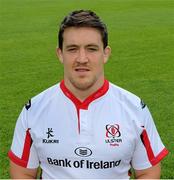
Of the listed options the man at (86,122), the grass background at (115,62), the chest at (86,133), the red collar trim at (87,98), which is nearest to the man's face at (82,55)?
the man at (86,122)

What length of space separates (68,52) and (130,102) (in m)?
0.52

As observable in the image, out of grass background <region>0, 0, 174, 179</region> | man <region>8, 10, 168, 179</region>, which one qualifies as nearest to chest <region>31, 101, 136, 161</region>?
man <region>8, 10, 168, 179</region>

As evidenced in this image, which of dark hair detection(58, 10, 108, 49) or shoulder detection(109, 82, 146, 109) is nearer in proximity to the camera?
dark hair detection(58, 10, 108, 49)

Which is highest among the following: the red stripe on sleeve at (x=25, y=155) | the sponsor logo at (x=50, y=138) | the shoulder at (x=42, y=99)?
the shoulder at (x=42, y=99)

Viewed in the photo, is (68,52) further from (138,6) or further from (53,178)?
(138,6)

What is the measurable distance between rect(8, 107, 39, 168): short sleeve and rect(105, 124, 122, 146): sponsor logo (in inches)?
20.2

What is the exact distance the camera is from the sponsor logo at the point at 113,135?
2.89 metres

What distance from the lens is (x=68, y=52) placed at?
9.30ft

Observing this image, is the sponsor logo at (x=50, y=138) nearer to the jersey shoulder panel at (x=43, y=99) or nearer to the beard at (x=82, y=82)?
the jersey shoulder panel at (x=43, y=99)

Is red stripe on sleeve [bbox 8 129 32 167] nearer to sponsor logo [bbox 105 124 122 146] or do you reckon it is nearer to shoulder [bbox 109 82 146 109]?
sponsor logo [bbox 105 124 122 146]

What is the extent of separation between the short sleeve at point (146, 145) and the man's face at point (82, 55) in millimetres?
419

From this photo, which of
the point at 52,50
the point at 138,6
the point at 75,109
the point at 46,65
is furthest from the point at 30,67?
the point at 138,6

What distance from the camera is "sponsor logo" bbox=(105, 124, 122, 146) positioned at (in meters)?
2.89

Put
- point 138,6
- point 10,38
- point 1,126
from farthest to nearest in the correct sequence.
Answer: point 138,6 < point 10,38 < point 1,126
